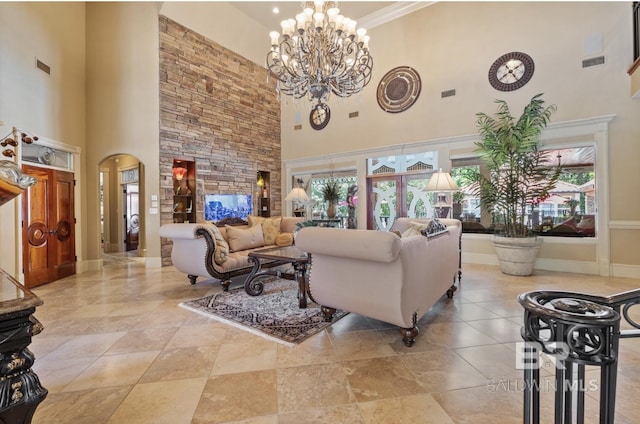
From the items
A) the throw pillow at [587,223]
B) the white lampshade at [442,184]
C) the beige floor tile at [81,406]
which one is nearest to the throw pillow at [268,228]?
the white lampshade at [442,184]

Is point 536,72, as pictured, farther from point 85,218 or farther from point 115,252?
point 115,252

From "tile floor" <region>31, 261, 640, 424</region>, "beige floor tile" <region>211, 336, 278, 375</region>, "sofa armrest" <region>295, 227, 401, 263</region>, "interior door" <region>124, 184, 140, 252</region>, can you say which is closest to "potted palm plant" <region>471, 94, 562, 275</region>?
"tile floor" <region>31, 261, 640, 424</region>

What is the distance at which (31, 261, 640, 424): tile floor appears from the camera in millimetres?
1575

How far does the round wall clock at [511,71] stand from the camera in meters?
5.02

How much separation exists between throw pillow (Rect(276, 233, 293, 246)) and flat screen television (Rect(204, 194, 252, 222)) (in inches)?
85.8

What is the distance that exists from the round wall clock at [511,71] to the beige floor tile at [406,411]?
5.63 metres

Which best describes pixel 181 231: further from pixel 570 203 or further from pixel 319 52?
pixel 570 203

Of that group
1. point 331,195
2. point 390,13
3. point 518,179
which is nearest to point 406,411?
point 518,179

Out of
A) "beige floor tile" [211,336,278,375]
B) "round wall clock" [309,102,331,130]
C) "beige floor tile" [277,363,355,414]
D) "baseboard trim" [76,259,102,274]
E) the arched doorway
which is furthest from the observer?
the arched doorway

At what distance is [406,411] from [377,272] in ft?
2.97

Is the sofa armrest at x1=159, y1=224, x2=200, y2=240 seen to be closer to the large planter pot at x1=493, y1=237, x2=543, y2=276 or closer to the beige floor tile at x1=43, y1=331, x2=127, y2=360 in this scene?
the beige floor tile at x1=43, y1=331, x2=127, y2=360

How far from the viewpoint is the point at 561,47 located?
4738 mm

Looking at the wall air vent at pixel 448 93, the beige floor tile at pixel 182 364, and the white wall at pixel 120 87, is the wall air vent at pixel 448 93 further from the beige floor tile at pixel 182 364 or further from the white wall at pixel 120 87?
the beige floor tile at pixel 182 364

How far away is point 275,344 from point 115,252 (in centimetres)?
748
